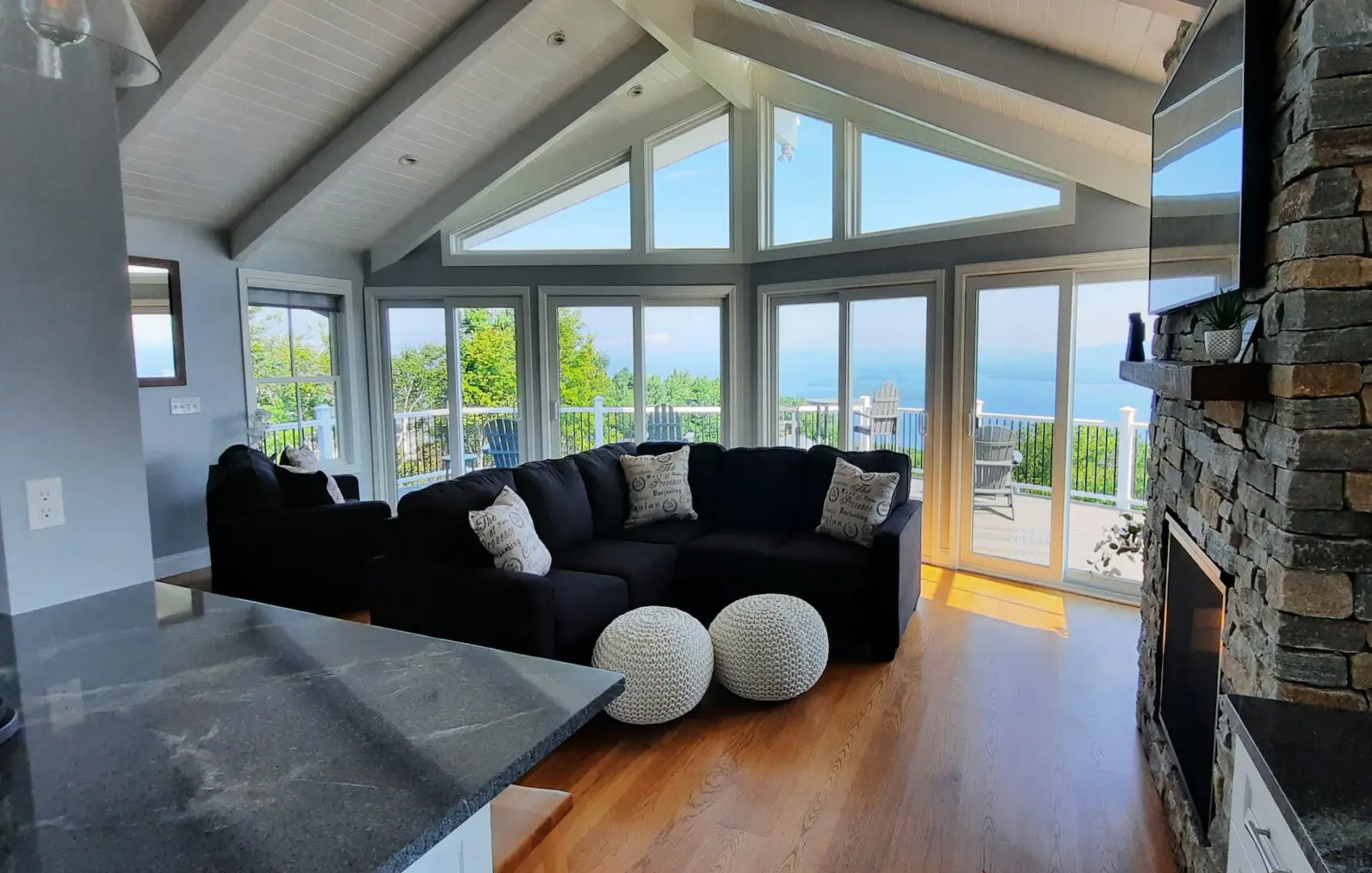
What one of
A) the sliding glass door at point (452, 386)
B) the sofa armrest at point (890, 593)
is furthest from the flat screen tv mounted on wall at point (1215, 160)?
the sliding glass door at point (452, 386)

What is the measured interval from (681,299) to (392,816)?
5.46 meters

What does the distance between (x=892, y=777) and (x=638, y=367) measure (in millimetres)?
4141

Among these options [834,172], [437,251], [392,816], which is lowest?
[392,816]

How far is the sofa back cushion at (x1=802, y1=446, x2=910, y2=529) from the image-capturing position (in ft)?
13.6

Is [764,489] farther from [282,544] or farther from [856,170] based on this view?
[282,544]

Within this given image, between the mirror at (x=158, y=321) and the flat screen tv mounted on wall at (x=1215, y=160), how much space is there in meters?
5.66

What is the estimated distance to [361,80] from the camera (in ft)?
14.2

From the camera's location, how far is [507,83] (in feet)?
15.8

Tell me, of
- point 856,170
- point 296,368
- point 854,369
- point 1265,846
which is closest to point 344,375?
point 296,368

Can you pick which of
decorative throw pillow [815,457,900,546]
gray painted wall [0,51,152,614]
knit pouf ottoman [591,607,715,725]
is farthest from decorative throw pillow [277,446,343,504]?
gray painted wall [0,51,152,614]

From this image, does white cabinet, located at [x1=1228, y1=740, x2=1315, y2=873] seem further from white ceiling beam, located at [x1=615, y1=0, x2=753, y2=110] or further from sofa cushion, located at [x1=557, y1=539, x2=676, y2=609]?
white ceiling beam, located at [x1=615, y1=0, x2=753, y2=110]

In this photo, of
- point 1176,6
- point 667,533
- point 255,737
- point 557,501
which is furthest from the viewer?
point 667,533

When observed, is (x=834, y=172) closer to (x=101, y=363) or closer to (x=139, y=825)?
(x=101, y=363)

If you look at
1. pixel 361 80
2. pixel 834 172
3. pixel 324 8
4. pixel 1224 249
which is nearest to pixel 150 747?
pixel 1224 249
